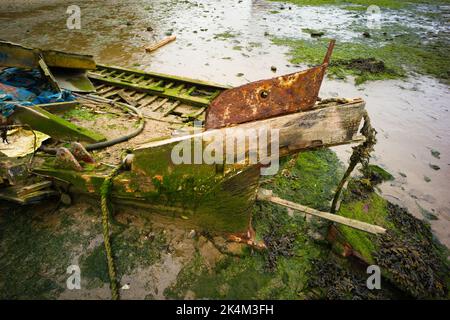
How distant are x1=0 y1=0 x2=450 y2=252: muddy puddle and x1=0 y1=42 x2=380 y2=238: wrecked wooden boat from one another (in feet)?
8.68

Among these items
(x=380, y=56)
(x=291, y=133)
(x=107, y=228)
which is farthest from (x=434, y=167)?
(x=380, y=56)

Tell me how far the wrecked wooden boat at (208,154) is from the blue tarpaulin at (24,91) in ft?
1.31

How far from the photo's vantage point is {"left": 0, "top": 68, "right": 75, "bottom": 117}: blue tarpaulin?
13.1 ft

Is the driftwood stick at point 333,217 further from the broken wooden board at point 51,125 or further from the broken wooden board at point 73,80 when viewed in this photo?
the broken wooden board at point 73,80

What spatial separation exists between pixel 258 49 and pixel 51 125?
7.44 metres

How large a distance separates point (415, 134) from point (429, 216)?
221 cm

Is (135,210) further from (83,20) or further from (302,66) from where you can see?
(83,20)

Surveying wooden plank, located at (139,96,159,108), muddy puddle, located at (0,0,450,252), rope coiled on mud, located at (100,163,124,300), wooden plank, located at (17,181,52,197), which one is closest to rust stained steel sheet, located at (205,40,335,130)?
rope coiled on mud, located at (100,163,124,300)

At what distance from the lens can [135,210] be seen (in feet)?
9.72

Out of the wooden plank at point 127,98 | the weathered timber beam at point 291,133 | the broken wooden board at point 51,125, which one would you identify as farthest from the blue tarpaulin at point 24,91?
the weathered timber beam at point 291,133

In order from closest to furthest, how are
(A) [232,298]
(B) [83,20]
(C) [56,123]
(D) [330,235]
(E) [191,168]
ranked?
(E) [191,168] < (A) [232,298] < (D) [330,235] < (C) [56,123] < (B) [83,20]

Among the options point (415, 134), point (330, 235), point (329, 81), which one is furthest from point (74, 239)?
point (329, 81)

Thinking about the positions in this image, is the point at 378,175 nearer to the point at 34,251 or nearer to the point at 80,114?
the point at 34,251

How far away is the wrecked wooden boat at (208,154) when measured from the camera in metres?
2.07
